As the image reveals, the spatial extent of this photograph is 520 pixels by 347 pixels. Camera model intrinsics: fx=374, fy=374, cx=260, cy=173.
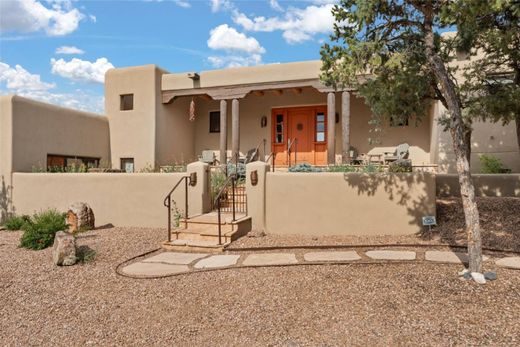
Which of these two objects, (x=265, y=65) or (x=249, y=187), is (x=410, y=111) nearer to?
(x=249, y=187)

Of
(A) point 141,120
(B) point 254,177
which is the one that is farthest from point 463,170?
(A) point 141,120

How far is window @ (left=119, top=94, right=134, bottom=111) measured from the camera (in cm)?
1361

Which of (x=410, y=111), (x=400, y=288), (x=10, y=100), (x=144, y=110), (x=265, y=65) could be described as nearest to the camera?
(x=400, y=288)

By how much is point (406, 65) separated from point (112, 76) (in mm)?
11183

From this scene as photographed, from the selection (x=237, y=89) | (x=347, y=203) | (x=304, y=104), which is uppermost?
(x=237, y=89)

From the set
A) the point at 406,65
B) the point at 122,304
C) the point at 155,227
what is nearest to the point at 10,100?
the point at 155,227

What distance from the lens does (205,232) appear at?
677 cm

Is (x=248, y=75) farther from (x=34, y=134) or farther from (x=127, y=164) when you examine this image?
(x=34, y=134)

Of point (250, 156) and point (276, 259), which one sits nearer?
point (276, 259)

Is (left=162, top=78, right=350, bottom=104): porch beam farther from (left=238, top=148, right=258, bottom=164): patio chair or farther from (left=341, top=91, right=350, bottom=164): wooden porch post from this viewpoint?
(left=238, top=148, right=258, bottom=164): patio chair

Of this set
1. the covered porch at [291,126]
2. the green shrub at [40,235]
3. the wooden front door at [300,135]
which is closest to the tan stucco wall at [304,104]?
the covered porch at [291,126]

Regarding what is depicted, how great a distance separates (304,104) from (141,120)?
5.80 m

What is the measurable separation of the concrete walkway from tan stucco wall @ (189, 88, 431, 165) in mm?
6443

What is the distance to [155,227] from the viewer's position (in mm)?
8266
